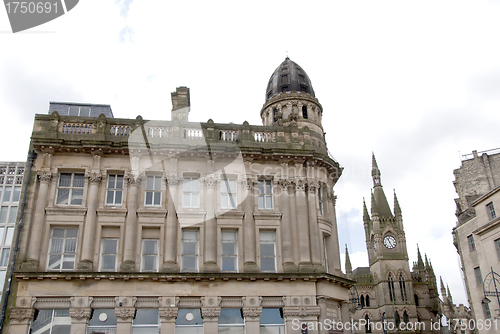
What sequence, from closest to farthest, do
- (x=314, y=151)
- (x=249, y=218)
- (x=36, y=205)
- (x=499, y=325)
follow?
(x=36, y=205), (x=249, y=218), (x=314, y=151), (x=499, y=325)

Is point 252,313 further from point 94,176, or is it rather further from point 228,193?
point 94,176

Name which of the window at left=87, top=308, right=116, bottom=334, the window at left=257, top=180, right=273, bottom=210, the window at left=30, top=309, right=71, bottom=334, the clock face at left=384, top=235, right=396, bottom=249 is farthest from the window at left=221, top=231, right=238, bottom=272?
the clock face at left=384, top=235, right=396, bottom=249

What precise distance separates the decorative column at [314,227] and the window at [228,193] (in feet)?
15.9

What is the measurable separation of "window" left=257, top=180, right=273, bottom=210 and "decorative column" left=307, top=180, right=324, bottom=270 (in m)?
2.45

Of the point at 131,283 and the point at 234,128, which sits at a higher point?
the point at 234,128

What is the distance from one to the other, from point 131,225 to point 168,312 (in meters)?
5.34

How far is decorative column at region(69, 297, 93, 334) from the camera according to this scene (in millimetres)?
21666

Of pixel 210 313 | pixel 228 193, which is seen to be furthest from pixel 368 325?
pixel 210 313

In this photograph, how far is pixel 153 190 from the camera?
25.7 metres

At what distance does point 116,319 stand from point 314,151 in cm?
1541

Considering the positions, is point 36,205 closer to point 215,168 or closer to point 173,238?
point 173,238

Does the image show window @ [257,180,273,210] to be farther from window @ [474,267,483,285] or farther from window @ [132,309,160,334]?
window @ [474,267,483,285]

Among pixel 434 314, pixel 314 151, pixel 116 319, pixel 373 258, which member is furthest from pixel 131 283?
pixel 434 314

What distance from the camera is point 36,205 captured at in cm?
2397
